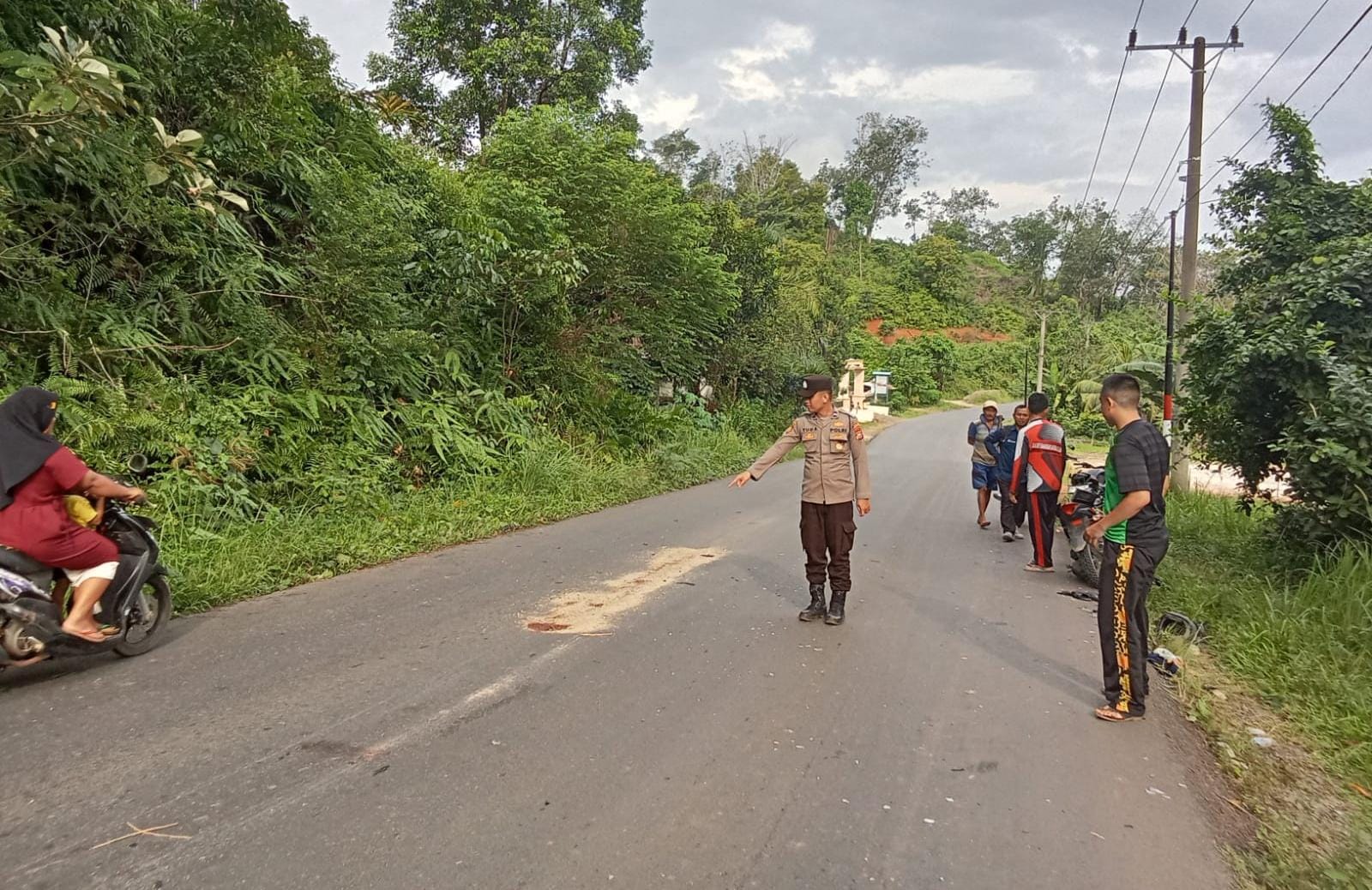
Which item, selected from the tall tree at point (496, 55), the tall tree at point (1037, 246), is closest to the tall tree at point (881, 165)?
the tall tree at point (1037, 246)

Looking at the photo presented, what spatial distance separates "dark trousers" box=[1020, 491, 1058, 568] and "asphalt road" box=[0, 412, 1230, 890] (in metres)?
1.57

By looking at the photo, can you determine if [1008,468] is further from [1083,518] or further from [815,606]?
[815,606]

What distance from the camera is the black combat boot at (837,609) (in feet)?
19.0

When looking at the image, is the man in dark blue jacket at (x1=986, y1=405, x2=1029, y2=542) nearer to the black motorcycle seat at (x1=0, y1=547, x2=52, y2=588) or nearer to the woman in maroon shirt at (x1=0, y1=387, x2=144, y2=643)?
the woman in maroon shirt at (x1=0, y1=387, x2=144, y2=643)

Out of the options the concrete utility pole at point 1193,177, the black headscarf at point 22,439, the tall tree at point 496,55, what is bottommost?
the black headscarf at point 22,439

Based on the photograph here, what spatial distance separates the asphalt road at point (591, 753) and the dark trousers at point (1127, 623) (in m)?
0.23

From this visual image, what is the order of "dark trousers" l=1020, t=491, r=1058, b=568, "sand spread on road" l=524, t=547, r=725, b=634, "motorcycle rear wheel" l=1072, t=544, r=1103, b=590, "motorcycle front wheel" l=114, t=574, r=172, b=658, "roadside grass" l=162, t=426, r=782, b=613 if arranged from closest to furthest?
"motorcycle front wheel" l=114, t=574, r=172, b=658 < "sand spread on road" l=524, t=547, r=725, b=634 < "roadside grass" l=162, t=426, r=782, b=613 < "motorcycle rear wheel" l=1072, t=544, r=1103, b=590 < "dark trousers" l=1020, t=491, r=1058, b=568

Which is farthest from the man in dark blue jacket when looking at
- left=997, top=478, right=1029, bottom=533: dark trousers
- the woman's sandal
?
the woman's sandal

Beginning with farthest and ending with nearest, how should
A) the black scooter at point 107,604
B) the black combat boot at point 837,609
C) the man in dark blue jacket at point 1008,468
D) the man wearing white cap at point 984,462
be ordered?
the man wearing white cap at point 984,462
the man in dark blue jacket at point 1008,468
the black combat boot at point 837,609
the black scooter at point 107,604

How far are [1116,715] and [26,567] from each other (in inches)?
219

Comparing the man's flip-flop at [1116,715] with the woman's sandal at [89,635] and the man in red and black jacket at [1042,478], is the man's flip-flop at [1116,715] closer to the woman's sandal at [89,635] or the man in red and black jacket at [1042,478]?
the man in red and black jacket at [1042,478]

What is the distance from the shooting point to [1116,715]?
4.29m

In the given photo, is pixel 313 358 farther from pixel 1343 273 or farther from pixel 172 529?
pixel 1343 273

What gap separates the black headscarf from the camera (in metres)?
4.00
